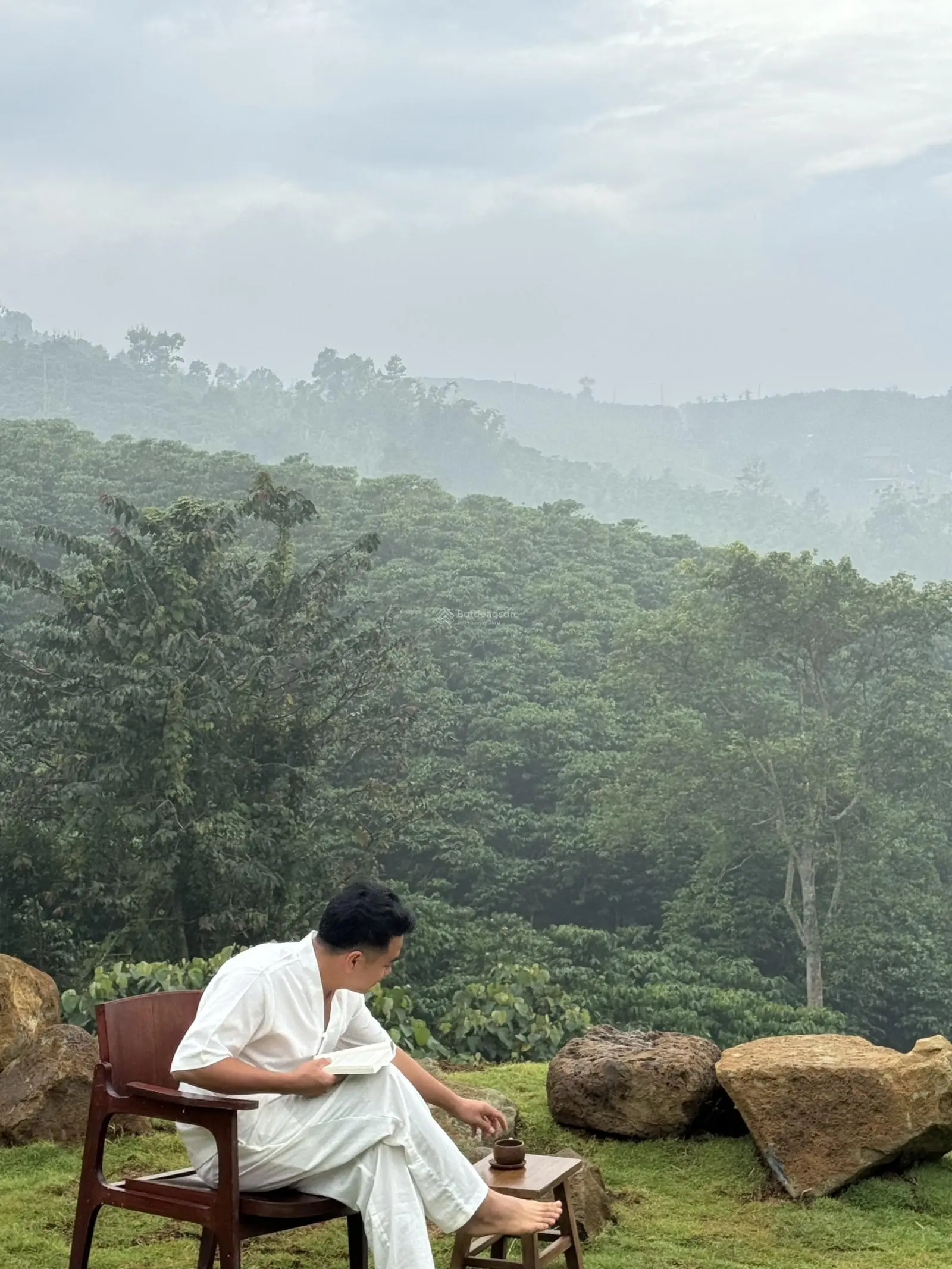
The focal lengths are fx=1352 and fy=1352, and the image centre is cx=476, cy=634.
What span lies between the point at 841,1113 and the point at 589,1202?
1.08 metres

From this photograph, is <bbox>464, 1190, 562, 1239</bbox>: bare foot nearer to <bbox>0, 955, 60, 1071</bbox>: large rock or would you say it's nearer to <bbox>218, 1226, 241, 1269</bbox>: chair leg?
<bbox>218, 1226, 241, 1269</bbox>: chair leg

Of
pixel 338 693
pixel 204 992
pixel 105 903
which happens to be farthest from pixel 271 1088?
pixel 338 693

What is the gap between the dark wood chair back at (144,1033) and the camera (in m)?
3.07

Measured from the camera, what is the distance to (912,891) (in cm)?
2119

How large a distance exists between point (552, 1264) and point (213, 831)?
9.51m

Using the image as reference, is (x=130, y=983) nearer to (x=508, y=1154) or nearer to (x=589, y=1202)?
(x=589, y=1202)

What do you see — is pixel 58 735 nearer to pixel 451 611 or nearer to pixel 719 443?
pixel 451 611

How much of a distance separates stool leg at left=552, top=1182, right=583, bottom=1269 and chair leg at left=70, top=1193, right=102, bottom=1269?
1083mm

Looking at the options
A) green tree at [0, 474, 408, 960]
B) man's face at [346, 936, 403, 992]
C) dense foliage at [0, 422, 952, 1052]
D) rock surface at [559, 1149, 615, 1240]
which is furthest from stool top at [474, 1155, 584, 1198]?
green tree at [0, 474, 408, 960]

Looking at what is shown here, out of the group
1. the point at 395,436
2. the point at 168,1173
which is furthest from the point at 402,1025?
the point at 395,436

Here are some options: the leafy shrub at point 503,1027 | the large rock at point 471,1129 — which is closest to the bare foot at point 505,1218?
the large rock at point 471,1129

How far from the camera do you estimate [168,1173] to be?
3.02m

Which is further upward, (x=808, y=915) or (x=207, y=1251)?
(x=207, y=1251)

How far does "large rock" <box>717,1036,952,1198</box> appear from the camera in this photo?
4828 mm
